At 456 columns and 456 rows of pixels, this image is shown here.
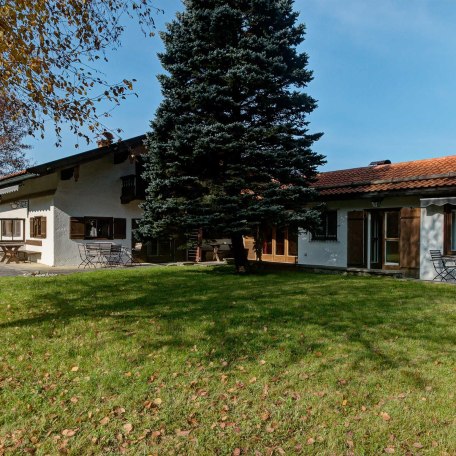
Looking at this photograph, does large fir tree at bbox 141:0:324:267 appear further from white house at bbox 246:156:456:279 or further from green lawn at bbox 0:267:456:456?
green lawn at bbox 0:267:456:456

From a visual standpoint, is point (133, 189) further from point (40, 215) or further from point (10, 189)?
point (10, 189)

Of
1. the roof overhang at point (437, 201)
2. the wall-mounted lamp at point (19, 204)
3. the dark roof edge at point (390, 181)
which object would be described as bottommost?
the roof overhang at point (437, 201)

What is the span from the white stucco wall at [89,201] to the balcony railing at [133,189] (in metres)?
0.43

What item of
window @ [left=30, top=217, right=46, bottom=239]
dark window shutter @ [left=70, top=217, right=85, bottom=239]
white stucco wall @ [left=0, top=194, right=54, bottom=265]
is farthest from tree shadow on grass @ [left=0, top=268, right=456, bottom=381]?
window @ [left=30, top=217, right=46, bottom=239]

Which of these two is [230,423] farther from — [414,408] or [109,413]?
[414,408]

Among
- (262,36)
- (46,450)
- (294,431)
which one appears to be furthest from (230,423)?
(262,36)

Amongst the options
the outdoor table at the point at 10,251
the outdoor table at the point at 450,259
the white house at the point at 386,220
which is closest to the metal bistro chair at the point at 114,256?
the outdoor table at the point at 10,251

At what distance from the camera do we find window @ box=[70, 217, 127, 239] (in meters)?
17.5

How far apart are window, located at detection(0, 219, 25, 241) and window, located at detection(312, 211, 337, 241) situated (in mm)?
14780

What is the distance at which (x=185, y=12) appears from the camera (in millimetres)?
12906

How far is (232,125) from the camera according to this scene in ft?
39.7

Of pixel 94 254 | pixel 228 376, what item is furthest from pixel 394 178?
pixel 94 254

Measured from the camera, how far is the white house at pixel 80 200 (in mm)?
17219

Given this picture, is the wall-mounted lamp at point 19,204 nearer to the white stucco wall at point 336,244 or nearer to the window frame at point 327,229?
the white stucco wall at point 336,244
